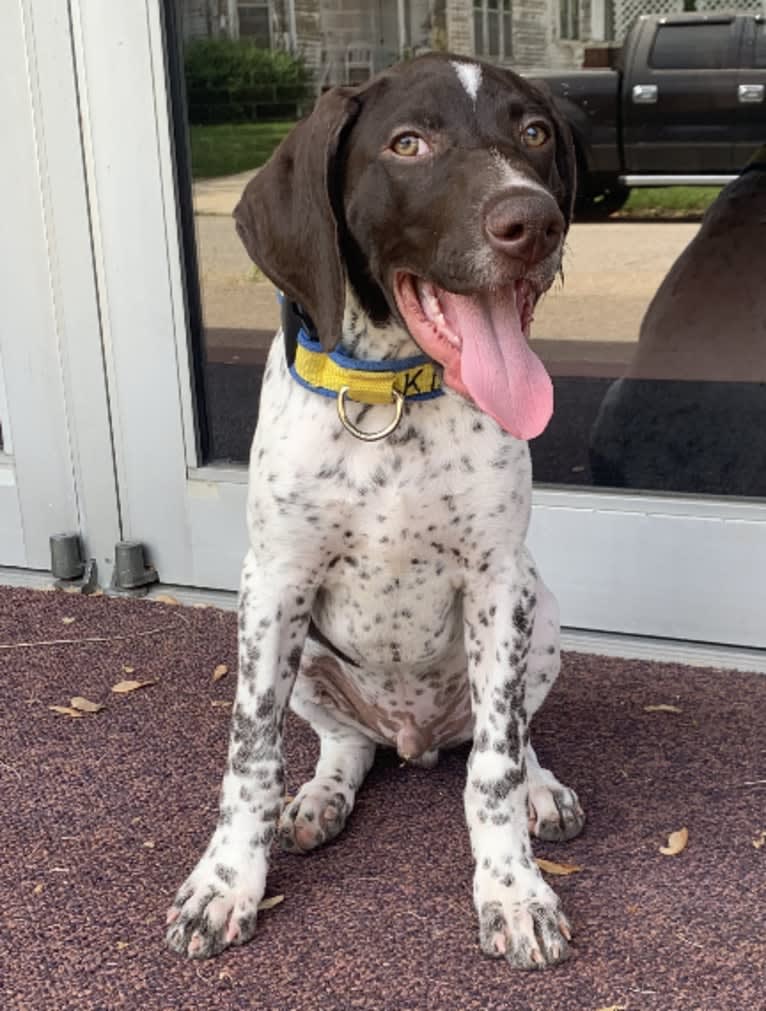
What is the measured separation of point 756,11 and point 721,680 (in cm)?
167

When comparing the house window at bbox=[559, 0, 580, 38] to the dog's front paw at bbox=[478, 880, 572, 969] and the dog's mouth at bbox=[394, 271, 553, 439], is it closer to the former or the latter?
the dog's mouth at bbox=[394, 271, 553, 439]

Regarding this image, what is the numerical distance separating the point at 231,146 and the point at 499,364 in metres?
1.76

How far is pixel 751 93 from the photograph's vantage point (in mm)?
3461

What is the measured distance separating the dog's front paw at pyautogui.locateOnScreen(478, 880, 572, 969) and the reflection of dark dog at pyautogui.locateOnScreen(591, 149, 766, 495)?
1576 millimetres

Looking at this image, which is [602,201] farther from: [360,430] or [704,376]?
[360,430]

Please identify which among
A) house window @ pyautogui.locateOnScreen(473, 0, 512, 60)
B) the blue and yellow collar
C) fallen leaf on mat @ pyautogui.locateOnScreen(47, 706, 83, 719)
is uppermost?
house window @ pyautogui.locateOnScreen(473, 0, 512, 60)

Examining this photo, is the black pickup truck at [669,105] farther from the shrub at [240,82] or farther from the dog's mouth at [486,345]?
the dog's mouth at [486,345]

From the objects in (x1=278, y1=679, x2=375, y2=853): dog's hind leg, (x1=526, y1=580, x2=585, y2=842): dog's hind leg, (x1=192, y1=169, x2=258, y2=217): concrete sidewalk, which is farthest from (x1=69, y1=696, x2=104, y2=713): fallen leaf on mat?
(x1=192, y1=169, x2=258, y2=217): concrete sidewalk

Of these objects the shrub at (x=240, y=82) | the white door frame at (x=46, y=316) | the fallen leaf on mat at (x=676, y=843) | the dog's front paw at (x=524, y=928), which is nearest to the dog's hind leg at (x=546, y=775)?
the fallen leaf on mat at (x=676, y=843)

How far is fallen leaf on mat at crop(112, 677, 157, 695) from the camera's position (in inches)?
134

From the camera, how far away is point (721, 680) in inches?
134

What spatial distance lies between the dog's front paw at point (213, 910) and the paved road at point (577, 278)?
1793 millimetres

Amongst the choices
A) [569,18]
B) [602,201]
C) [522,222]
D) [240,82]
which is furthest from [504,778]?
[240,82]

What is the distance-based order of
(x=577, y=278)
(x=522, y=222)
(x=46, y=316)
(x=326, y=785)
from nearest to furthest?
(x=522, y=222) → (x=326, y=785) → (x=577, y=278) → (x=46, y=316)
